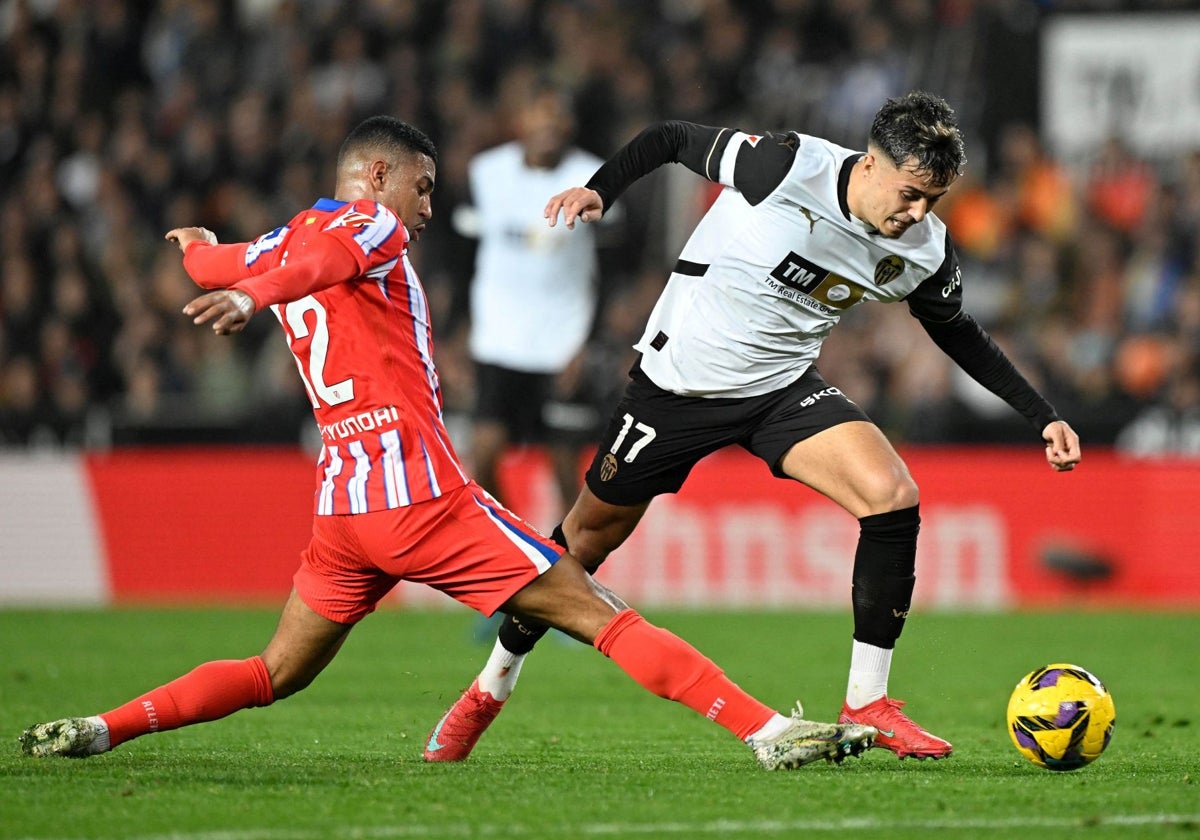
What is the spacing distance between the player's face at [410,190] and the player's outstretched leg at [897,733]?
2.11 m

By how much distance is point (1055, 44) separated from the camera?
1588 centimetres

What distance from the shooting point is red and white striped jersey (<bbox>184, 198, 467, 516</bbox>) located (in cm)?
492

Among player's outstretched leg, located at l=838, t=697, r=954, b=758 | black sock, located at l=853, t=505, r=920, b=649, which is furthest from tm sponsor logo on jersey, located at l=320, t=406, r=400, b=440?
player's outstretched leg, located at l=838, t=697, r=954, b=758

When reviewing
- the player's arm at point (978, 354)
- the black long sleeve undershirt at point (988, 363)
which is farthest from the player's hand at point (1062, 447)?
the black long sleeve undershirt at point (988, 363)

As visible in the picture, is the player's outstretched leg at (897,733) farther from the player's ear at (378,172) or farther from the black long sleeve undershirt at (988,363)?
the player's ear at (378,172)

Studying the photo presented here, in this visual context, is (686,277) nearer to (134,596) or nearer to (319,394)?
(319,394)

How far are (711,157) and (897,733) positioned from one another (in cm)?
203

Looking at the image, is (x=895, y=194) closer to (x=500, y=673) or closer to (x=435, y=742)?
(x=500, y=673)

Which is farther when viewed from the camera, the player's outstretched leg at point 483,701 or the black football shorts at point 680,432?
the black football shorts at point 680,432

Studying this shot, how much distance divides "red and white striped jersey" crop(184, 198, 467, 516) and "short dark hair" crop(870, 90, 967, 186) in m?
1.60

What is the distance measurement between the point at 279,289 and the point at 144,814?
A: 140 cm

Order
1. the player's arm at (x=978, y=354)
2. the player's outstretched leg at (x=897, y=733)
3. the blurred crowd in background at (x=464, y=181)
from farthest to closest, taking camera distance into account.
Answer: the blurred crowd in background at (x=464, y=181) < the player's arm at (x=978, y=354) < the player's outstretched leg at (x=897, y=733)

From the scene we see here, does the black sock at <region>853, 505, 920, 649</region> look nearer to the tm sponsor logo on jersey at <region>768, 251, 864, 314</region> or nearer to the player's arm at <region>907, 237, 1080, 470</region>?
the player's arm at <region>907, 237, 1080, 470</region>

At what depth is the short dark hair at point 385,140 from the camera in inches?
204
